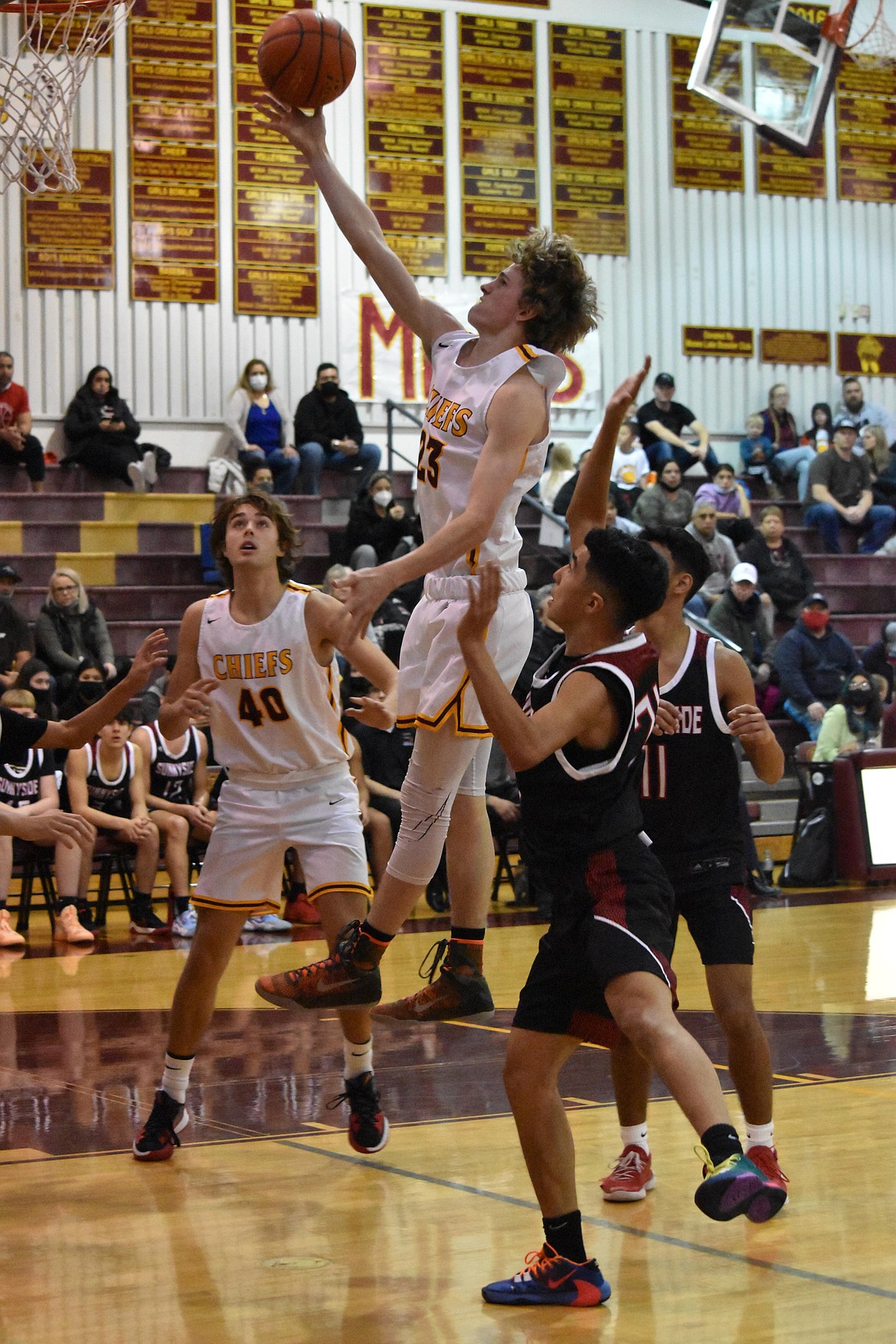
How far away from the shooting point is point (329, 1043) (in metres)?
6.47

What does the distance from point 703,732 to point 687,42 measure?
16.1 m

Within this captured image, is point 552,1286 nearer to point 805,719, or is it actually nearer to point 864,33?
point 805,719

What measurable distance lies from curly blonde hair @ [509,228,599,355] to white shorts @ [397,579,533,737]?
2.30 feet

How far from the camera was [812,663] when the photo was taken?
44.8 feet

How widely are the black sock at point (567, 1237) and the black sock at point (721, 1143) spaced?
39cm

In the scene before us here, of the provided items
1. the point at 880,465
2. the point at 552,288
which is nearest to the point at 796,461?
the point at 880,465

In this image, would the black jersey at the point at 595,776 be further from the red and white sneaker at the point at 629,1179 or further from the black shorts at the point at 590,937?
the red and white sneaker at the point at 629,1179

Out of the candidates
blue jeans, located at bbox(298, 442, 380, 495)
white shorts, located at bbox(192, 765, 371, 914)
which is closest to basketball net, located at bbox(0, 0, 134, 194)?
white shorts, located at bbox(192, 765, 371, 914)

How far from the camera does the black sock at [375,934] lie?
4.46 metres

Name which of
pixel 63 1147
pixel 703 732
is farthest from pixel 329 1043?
pixel 703 732

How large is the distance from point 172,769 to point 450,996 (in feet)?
20.2

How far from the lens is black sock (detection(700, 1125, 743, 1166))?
321cm

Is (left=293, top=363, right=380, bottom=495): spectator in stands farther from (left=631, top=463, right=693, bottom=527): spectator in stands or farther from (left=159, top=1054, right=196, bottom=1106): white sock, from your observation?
(left=159, top=1054, right=196, bottom=1106): white sock

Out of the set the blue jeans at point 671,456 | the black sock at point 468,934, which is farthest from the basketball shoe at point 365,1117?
the blue jeans at point 671,456
